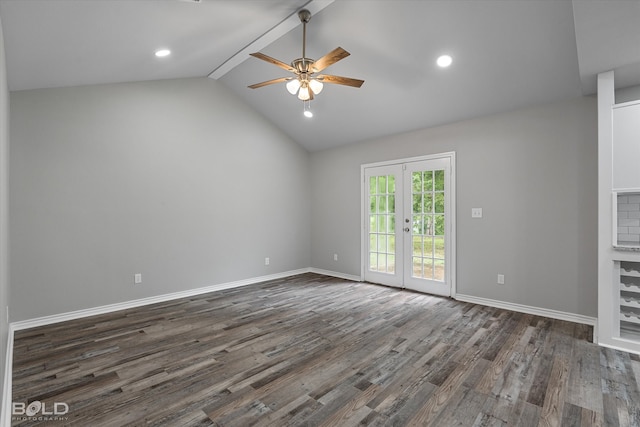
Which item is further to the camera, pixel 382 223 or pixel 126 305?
pixel 382 223

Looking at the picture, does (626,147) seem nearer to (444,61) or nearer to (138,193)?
(444,61)

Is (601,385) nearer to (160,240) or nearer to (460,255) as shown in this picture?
(460,255)

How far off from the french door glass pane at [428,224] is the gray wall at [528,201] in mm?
278

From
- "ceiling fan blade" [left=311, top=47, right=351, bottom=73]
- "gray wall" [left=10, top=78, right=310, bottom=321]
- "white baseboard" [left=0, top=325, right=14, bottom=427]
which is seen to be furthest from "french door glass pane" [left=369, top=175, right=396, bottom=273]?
"white baseboard" [left=0, top=325, right=14, bottom=427]

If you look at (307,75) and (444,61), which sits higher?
(444,61)

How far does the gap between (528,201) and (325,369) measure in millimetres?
3158

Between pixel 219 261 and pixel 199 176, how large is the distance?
53.7 inches

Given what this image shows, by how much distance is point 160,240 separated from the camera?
433 centimetres

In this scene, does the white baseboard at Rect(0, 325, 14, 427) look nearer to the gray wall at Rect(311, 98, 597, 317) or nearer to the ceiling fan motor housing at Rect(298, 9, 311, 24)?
the ceiling fan motor housing at Rect(298, 9, 311, 24)

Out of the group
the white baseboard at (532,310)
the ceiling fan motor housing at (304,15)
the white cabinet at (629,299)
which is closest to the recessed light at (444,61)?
the ceiling fan motor housing at (304,15)

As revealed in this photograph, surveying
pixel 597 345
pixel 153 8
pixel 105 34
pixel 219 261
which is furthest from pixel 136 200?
pixel 597 345
